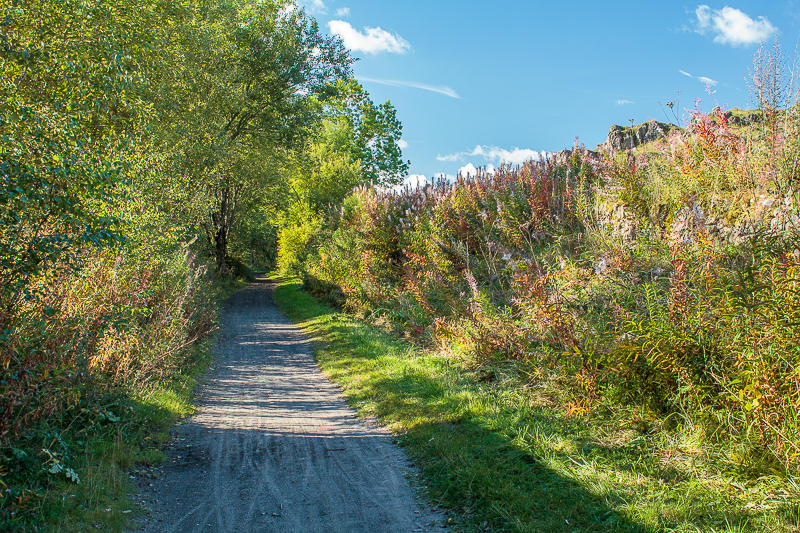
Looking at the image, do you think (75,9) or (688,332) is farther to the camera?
(75,9)

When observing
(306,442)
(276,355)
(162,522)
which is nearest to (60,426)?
(162,522)

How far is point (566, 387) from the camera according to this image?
608cm

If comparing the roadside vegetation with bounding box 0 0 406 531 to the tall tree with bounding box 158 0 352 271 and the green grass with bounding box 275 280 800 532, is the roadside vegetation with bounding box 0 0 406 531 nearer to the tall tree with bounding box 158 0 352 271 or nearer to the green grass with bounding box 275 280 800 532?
the tall tree with bounding box 158 0 352 271

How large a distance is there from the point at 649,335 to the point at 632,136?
28.4 ft

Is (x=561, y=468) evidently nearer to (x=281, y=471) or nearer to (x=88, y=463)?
(x=281, y=471)

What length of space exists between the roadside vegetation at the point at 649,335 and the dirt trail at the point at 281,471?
0.58m

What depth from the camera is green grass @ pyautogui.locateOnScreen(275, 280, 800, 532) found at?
12.3 feet

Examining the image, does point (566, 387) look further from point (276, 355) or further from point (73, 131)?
point (276, 355)

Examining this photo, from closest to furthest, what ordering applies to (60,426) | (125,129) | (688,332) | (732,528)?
(732,528), (688,332), (60,426), (125,129)

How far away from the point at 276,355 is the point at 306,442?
6.58 m

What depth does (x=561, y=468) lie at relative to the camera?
15.7 ft

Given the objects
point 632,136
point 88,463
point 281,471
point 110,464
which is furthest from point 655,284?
point 632,136

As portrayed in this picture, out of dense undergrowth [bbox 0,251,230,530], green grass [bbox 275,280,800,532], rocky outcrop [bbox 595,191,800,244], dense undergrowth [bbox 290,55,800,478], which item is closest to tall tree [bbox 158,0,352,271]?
dense undergrowth [bbox 0,251,230,530]

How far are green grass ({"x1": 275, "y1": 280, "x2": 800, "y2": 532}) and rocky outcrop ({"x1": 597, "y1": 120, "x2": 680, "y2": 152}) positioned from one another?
6.89 m
